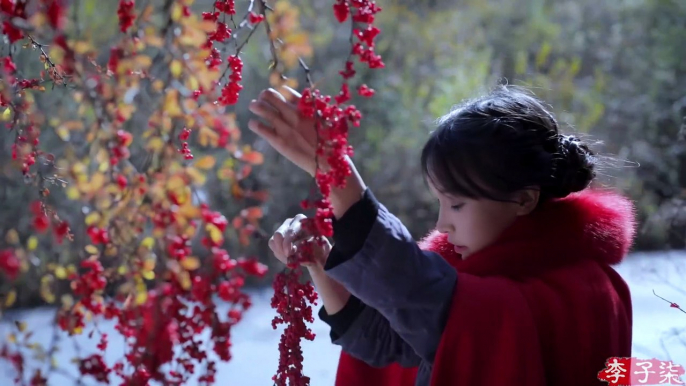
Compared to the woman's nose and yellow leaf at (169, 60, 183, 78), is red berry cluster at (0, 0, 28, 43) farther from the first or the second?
the woman's nose

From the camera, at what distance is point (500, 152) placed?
0.86 m

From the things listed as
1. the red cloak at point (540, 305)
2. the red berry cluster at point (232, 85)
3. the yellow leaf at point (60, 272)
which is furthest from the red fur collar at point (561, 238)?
the yellow leaf at point (60, 272)

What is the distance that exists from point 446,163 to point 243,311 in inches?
15.2

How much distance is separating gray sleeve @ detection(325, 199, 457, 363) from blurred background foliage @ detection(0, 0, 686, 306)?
69 cm

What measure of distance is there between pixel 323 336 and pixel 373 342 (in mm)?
724

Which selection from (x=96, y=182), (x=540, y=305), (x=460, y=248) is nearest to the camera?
(x=96, y=182)

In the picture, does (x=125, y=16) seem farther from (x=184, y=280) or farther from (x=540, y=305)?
(x=540, y=305)

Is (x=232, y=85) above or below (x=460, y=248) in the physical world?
above

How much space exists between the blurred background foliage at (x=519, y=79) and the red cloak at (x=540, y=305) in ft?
1.99

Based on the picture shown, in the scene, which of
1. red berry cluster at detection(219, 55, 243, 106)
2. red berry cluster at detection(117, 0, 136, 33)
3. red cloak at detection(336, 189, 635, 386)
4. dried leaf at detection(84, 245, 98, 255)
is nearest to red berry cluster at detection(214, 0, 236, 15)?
red berry cluster at detection(219, 55, 243, 106)

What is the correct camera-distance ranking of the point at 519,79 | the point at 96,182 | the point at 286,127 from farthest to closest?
the point at 519,79 → the point at 286,127 → the point at 96,182

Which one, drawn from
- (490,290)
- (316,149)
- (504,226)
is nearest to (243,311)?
(316,149)

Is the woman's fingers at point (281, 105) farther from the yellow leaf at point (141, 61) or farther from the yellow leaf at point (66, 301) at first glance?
the yellow leaf at point (66, 301)

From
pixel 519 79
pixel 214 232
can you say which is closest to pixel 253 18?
pixel 214 232
